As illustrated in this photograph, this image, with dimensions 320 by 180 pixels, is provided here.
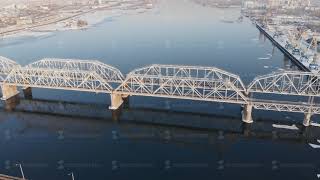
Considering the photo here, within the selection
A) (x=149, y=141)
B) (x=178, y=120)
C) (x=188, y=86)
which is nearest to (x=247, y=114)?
(x=188, y=86)

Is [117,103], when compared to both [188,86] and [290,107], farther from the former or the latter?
[290,107]

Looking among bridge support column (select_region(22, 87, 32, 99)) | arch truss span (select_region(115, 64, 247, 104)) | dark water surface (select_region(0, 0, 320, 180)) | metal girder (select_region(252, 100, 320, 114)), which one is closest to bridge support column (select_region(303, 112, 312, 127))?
metal girder (select_region(252, 100, 320, 114))

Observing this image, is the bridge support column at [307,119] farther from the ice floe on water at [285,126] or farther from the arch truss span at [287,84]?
the arch truss span at [287,84]

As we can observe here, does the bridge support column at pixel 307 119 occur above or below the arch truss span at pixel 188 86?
below

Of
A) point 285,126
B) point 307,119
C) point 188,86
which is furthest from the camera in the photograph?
point 188,86

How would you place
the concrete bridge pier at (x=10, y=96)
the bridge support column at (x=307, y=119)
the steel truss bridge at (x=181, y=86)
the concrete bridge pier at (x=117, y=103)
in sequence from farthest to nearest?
the concrete bridge pier at (x=10, y=96) → the concrete bridge pier at (x=117, y=103) → the steel truss bridge at (x=181, y=86) → the bridge support column at (x=307, y=119)

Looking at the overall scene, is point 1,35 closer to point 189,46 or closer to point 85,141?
point 189,46

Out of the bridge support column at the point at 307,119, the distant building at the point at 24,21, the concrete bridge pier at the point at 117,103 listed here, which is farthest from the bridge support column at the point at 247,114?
the distant building at the point at 24,21

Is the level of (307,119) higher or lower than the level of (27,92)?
lower
